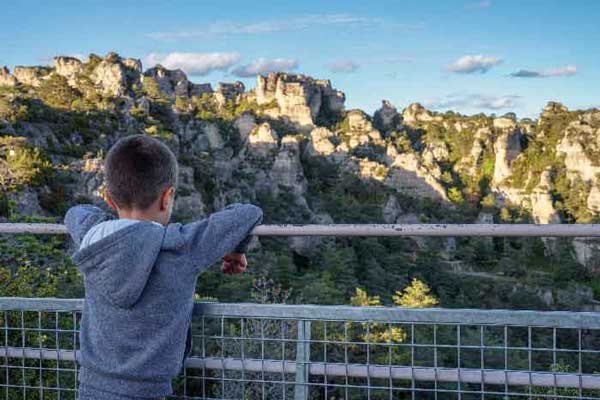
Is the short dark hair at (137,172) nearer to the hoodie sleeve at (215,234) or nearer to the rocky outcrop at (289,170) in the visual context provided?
the hoodie sleeve at (215,234)

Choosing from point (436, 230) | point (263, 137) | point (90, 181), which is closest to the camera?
point (436, 230)

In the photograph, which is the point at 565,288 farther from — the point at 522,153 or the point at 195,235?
the point at 195,235

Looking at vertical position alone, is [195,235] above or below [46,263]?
above

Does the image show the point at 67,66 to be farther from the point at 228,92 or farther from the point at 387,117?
the point at 387,117

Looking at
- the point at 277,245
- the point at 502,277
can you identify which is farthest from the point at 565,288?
the point at 277,245

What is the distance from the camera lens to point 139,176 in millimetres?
1490

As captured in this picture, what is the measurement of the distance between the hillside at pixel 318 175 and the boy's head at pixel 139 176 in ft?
11.5

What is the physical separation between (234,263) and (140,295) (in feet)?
1.23

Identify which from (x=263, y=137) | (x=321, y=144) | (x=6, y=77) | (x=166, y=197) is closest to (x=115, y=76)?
(x=263, y=137)

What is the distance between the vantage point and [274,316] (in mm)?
1806

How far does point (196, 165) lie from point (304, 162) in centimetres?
2054

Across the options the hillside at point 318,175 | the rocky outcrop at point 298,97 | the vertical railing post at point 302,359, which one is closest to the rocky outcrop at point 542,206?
the hillside at point 318,175

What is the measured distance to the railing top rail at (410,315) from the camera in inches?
65.1

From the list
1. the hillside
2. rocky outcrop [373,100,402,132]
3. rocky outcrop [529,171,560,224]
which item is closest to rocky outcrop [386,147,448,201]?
the hillside
